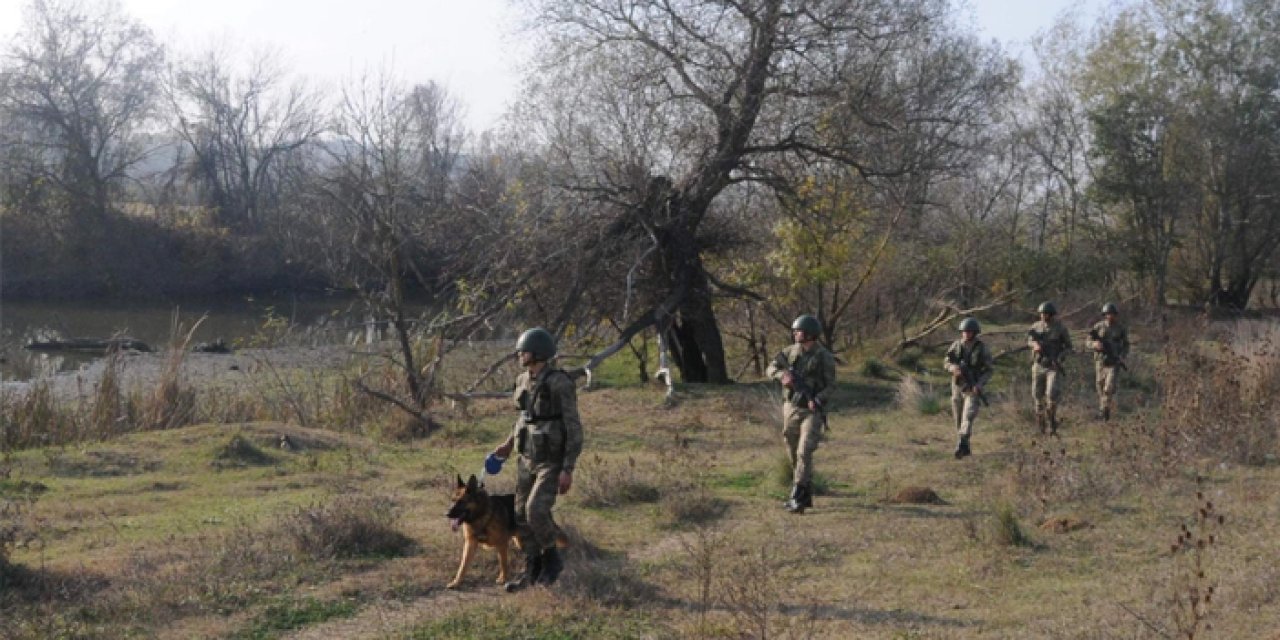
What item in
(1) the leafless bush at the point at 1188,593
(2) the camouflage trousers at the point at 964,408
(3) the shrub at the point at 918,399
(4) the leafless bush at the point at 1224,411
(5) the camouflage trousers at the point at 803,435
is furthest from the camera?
(3) the shrub at the point at 918,399

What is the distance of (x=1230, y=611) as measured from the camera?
264 inches

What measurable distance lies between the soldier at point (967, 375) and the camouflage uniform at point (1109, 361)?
114 inches

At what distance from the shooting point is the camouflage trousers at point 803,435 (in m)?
10.2

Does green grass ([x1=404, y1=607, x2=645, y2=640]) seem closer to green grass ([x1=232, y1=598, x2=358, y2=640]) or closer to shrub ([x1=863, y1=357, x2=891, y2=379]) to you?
green grass ([x1=232, y1=598, x2=358, y2=640])

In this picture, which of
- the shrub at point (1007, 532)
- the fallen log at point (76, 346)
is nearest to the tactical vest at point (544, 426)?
the shrub at point (1007, 532)

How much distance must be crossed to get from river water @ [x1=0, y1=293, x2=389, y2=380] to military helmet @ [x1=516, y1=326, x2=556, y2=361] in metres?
20.0

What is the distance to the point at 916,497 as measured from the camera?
10609 mm

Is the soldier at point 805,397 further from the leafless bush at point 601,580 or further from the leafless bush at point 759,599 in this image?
the leafless bush at point 601,580

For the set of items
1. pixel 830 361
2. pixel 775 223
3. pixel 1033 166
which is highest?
pixel 1033 166

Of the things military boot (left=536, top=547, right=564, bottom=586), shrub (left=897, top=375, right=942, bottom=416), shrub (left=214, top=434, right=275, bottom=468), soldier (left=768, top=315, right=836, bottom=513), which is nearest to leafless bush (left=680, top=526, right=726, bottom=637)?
military boot (left=536, top=547, right=564, bottom=586)

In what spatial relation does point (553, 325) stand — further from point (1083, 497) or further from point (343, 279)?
point (1083, 497)

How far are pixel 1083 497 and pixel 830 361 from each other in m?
2.58

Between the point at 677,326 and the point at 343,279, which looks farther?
the point at 677,326

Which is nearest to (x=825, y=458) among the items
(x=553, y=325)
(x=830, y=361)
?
(x=830, y=361)
